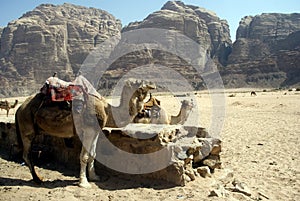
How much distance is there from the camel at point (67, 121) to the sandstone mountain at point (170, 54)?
266 feet

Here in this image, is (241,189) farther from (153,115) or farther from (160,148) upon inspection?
(153,115)

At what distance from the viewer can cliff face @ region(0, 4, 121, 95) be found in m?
126

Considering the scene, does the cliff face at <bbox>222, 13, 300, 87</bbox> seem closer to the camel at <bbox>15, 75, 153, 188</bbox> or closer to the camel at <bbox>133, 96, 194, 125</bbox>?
the camel at <bbox>133, 96, 194, 125</bbox>

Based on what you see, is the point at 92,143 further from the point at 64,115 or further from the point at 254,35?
the point at 254,35

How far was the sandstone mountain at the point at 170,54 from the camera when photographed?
103812mm

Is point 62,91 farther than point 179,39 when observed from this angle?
No

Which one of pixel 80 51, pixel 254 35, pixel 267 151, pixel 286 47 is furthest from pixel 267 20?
pixel 267 151

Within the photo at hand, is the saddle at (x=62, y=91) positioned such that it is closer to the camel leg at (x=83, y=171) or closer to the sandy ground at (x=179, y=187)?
the camel leg at (x=83, y=171)

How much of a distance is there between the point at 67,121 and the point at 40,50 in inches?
5376

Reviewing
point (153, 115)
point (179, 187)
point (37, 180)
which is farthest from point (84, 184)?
point (153, 115)

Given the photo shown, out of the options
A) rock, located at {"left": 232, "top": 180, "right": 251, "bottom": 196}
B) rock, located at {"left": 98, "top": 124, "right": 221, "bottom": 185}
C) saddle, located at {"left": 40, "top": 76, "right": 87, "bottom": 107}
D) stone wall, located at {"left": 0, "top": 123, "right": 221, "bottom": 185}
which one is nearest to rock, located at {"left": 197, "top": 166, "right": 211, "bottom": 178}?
stone wall, located at {"left": 0, "top": 123, "right": 221, "bottom": 185}

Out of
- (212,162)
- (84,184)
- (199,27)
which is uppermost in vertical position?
(199,27)

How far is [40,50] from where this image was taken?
134500 mm

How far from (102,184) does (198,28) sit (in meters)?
147
